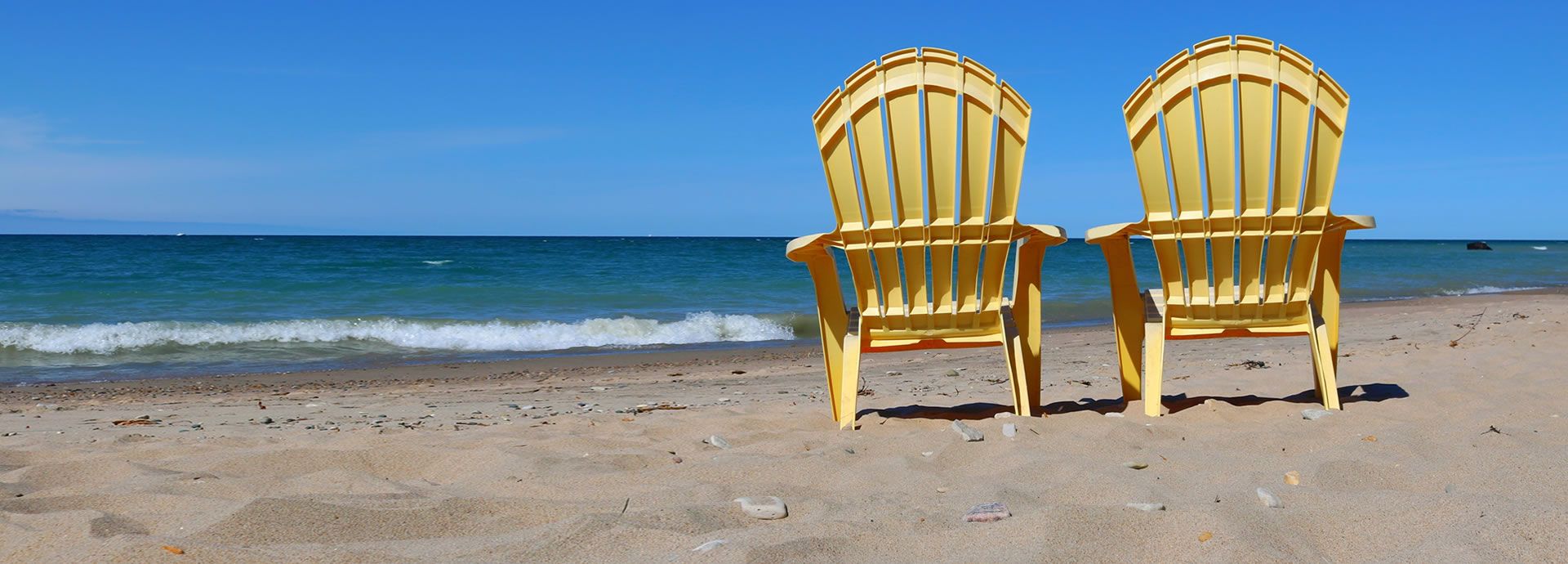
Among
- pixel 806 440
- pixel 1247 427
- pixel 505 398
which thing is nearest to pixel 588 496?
pixel 806 440

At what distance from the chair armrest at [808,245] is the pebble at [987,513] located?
4.64 feet

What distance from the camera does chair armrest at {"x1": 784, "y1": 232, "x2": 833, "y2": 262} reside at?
3.56m

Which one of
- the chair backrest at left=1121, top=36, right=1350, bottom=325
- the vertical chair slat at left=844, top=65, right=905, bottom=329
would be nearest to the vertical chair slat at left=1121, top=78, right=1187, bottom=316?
the chair backrest at left=1121, top=36, right=1350, bottom=325

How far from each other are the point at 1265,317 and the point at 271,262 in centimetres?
2642

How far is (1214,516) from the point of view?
7.10 feet

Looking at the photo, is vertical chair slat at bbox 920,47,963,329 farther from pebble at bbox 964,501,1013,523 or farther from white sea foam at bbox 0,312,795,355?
white sea foam at bbox 0,312,795,355

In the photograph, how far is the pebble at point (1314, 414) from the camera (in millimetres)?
3555

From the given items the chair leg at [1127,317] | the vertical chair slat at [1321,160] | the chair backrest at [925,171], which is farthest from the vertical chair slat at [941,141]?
the vertical chair slat at [1321,160]

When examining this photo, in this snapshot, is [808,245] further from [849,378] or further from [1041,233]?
[1041,233]

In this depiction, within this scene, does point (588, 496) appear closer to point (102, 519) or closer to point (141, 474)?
point (102, 519)

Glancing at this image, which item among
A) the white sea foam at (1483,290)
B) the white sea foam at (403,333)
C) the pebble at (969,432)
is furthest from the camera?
the white sea foam at (1483,290)

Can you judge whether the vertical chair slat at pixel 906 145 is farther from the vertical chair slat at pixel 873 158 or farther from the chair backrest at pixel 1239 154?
the chair backrest at pixel 1239 154

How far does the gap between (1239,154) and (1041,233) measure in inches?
28.2

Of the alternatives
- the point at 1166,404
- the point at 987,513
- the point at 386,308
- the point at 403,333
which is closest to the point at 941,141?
the point at 1166,404
